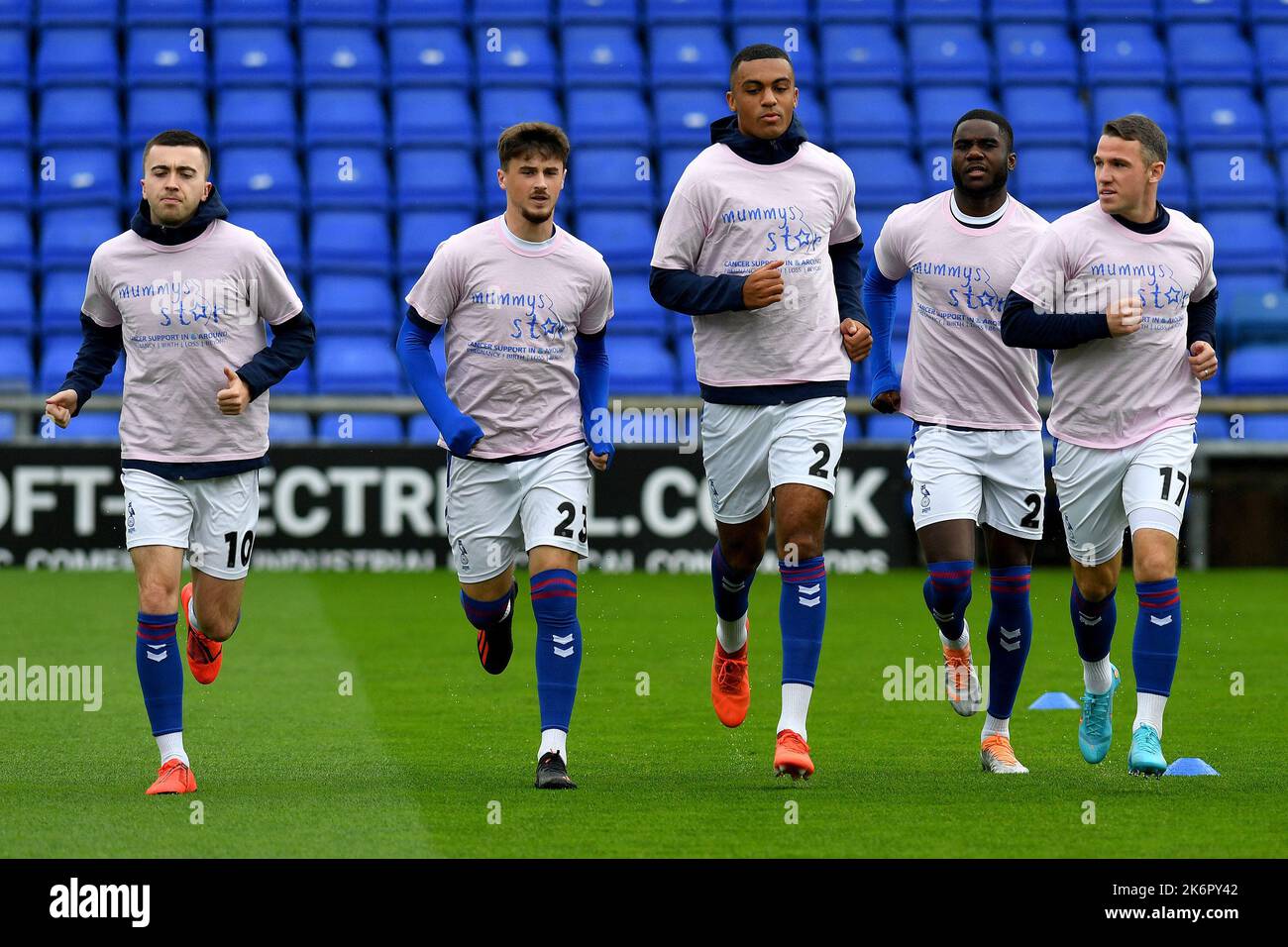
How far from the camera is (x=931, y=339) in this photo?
24.3 ft

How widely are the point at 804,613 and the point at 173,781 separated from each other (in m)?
2.09

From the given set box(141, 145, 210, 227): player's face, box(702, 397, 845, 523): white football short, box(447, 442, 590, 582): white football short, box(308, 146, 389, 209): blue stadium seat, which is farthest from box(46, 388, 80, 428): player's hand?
box(308, 146, 389, 209): blue stadium seat

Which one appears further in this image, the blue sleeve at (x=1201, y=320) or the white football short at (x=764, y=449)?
the blue sleeve at (x=1201, y=320)

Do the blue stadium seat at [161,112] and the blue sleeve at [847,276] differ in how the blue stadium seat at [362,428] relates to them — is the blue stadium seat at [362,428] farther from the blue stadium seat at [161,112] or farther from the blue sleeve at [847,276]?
the blue sleeve at [847,276]

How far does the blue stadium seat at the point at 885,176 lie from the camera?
1656 cm

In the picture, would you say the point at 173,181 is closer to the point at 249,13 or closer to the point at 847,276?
the point at 847,276

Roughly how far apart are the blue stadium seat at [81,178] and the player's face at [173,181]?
387 inches

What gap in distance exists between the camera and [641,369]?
51.0 ft

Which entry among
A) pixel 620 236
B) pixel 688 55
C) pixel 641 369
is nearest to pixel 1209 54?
pixel 688 55

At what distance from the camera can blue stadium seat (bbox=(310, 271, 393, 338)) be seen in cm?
1582

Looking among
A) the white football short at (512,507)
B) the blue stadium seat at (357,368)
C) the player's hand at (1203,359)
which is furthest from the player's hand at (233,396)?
the blue stadium seat at (357,368)

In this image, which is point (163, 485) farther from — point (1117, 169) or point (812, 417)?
point (1117, 169)

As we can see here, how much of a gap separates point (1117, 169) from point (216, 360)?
121 inches

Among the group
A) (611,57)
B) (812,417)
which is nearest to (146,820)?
(812,417)
